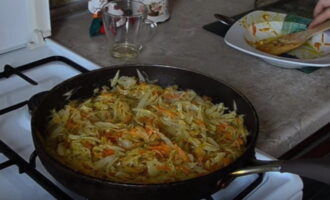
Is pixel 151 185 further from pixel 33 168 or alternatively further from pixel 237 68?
pixel 237 68

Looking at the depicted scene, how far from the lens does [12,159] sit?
0.73 meters

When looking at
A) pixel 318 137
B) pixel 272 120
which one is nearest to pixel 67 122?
pixel 272 120

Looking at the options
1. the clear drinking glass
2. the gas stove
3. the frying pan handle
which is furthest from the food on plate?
the frying pan handle

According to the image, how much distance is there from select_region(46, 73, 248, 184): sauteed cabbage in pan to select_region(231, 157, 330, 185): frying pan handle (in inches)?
2.0

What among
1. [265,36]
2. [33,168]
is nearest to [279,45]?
[265,36]

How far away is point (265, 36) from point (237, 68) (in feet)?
0.64

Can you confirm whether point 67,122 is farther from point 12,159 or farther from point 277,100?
point 277,100

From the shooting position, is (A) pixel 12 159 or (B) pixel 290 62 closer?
(A) pixel 12 159

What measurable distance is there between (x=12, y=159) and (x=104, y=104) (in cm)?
17

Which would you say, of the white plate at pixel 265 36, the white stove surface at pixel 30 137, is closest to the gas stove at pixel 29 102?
the white stove surface at pixel 30 137

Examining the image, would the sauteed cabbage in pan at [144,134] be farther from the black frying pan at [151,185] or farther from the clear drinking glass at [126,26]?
the clear drinking glass at [126,26]

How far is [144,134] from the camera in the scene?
0.72 metres

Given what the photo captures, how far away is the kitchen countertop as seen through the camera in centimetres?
87

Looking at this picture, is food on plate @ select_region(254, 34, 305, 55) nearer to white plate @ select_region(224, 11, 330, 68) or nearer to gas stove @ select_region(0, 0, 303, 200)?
white plate @ select_region(224, 11, 330, 68)
